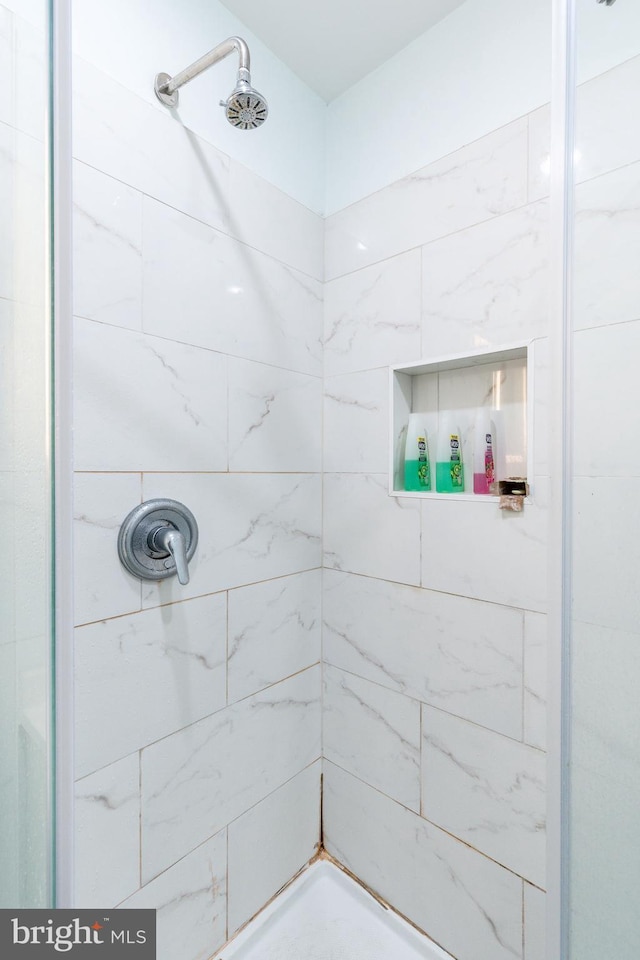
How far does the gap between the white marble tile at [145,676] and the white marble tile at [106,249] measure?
604 millimetres

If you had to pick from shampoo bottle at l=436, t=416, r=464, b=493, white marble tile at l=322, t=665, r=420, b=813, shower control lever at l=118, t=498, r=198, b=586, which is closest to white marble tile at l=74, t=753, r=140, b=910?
shower control lever at l=118, t=498, r=198, b=586

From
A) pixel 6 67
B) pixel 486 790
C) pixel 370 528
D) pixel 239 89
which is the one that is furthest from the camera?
pixel 370 528

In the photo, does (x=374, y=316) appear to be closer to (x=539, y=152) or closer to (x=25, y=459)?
(x=539, y=152)

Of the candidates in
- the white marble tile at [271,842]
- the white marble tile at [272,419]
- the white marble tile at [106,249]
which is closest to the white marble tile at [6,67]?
the white marble tile at [106,249]

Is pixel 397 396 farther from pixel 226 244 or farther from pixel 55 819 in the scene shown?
pixel 55 819

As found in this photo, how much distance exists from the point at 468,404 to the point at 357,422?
0.98 feet

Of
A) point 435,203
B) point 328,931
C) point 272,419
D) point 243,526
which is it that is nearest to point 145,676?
point 243,526

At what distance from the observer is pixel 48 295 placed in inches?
18.8

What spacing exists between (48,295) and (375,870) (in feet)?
5.02

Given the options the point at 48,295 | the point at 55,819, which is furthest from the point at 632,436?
the point at 55,819

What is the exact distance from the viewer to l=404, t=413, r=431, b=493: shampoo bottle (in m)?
1.17

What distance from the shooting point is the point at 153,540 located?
932 millimetres

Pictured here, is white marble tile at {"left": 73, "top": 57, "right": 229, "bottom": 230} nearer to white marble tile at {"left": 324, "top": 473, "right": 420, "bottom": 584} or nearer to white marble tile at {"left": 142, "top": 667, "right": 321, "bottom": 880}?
white marble tile at {"left": 324, "top": 473, "right": 420, "bottom": 584}

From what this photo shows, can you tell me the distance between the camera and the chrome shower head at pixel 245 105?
2.70 ft
